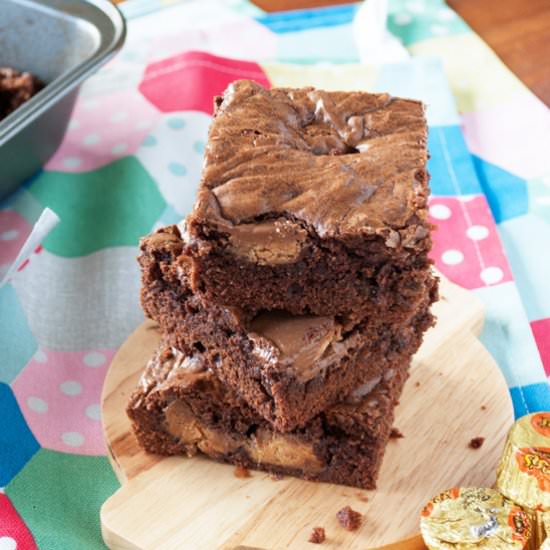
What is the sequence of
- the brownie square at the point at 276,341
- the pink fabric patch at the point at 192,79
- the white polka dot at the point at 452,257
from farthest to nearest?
the pink fabric patch at the point at 192,79
the white polka dot at the point at 452,257
the brownie square at the point at 276,341

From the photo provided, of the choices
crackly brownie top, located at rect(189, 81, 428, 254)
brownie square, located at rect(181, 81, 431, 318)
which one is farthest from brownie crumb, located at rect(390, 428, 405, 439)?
crackly brownie top, located at rect(189, 81, 428, 254)

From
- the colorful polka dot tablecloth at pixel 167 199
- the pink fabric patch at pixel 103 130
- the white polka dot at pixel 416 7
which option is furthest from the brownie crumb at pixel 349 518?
the white polka dot at pixel 416 7

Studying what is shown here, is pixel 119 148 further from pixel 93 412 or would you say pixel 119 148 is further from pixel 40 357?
pixel 93 412

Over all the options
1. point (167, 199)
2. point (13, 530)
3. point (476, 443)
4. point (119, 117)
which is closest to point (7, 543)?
point (13, 530)

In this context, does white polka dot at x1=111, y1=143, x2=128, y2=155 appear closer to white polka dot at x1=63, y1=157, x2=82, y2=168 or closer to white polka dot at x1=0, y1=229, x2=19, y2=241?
white polka dot at x1=63, y1=157, x2=82, y2=168

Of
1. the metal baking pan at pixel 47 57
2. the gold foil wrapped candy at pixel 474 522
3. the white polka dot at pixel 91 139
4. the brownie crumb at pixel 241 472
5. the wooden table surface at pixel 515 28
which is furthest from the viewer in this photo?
the wooden table surface at pixel 515 28

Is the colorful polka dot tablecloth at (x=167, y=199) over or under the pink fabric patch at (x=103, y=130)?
under

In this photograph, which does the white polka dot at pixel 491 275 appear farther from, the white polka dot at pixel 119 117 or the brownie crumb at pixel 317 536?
the white polka dot at pixel 119 117
